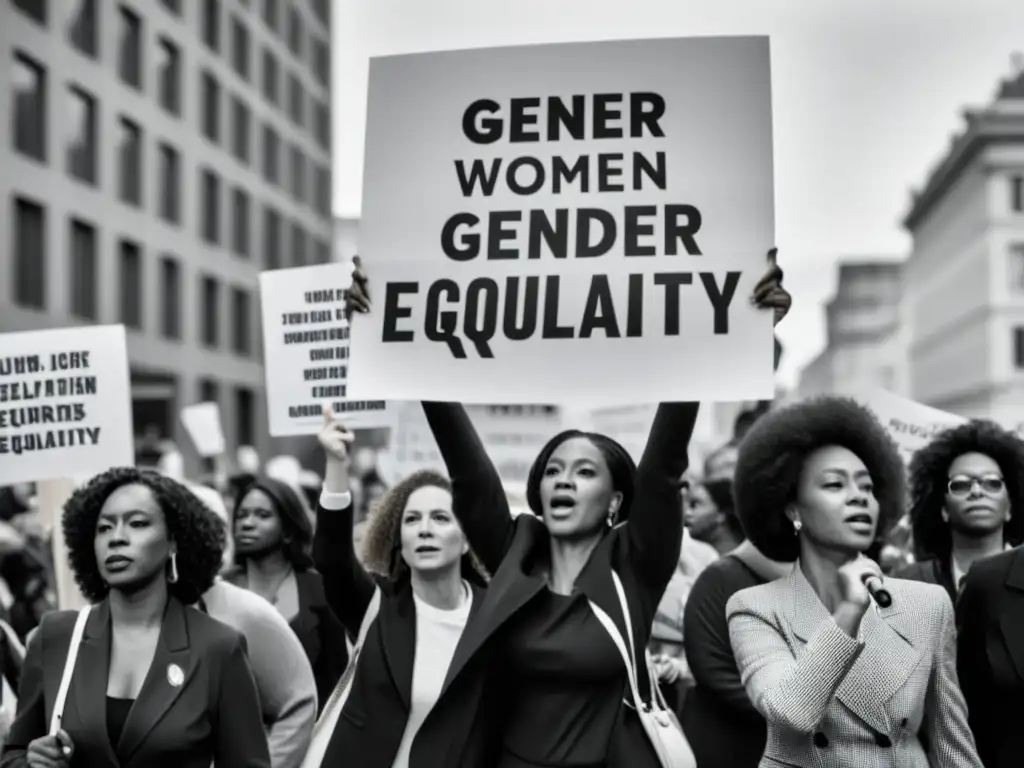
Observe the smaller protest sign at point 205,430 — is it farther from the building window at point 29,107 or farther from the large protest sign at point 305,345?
the building window at point 29,107

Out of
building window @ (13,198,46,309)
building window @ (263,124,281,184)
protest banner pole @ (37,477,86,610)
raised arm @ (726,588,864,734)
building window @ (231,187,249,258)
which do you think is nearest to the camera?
raised arm @ (726,588,864,734)

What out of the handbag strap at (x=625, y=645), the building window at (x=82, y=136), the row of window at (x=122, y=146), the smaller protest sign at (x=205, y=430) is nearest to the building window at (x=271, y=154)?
the row of window at (x=122, y=146)

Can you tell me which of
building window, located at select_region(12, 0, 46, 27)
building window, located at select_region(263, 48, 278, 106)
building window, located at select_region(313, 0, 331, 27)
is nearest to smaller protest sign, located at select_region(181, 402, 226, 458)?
building window, located at select_region(12, 0, 46, 27)

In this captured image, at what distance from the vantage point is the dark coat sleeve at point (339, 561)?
202 inches

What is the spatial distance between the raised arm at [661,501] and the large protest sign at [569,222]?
15 cm

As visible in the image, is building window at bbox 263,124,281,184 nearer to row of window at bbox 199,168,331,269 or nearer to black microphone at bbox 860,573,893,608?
row of window at bbox 199,168,331,269

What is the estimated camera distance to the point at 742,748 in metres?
5.05

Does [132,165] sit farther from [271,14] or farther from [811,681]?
[811,681]

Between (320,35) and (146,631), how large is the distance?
44.2m

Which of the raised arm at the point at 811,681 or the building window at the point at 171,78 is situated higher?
the building window at the point at 171,78

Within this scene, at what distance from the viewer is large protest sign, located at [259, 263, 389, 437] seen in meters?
7.01

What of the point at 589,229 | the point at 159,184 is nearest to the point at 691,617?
the point at 589,229

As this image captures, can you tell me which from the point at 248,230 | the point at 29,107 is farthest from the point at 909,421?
the point at 248,230

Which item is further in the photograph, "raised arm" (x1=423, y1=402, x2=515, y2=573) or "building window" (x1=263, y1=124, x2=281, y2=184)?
"building window" (x1=263, y1=124, x2=281, y2=184)
